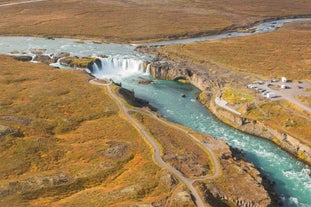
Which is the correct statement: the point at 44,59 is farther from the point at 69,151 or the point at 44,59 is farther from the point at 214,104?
the point at 69,151

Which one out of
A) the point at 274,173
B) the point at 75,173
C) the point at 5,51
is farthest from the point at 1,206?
the point at 5,51

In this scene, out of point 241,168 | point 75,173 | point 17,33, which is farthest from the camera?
point 17,33

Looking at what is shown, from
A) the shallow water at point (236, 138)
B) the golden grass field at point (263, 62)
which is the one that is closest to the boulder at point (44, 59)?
the shallow water at point (236, 138)

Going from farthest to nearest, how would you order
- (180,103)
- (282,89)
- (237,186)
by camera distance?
(180,103)
(282,89)
(237,186)

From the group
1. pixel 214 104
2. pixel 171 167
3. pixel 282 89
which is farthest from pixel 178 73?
pixel 171 167

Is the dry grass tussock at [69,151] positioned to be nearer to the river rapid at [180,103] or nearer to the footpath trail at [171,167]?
the footpath trail at [171,167]

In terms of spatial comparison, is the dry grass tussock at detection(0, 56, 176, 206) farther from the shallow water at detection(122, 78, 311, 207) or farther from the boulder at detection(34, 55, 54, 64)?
the boulder at detection(34, 55, 54, 64)

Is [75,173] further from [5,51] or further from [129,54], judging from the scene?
[5,51]
